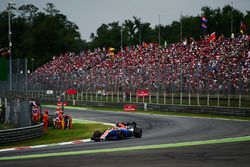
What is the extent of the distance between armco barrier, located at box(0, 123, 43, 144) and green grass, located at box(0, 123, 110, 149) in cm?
19

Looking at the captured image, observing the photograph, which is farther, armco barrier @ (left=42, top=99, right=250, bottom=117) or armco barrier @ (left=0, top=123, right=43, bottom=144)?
armco barrier @ (left=42, top=99, right=250, bottom=117)

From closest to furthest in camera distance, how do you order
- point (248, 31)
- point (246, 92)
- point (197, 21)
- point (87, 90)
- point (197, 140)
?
point (197, 140) → point (246, 92) → point (87, 90) → point (248, 31) → point (197, 21)

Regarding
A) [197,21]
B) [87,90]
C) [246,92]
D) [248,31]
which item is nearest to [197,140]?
[246,92]

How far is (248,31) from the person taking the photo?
A: 50.3 meters

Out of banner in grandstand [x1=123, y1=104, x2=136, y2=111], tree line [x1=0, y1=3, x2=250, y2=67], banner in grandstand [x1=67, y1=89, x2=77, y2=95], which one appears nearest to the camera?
banner in grandstand [x1=123, y1=104, x2=136, y2=111]

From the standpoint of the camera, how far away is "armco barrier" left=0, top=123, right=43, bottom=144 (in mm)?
18625

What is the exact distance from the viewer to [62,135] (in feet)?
71.1

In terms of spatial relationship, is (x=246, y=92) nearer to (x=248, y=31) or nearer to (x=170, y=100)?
(x=170, y=100)

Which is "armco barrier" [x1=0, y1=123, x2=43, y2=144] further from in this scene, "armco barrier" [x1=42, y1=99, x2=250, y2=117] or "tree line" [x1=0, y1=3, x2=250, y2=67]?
"tree line" [x1=0, y1=3, x2=250, y2=67]

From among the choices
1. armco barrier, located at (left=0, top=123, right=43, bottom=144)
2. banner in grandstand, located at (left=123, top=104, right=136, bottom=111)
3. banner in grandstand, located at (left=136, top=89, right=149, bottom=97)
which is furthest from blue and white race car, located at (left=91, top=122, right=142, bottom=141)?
banner in grandstand, located at (left=123, top=104, right=136, bottom=111)

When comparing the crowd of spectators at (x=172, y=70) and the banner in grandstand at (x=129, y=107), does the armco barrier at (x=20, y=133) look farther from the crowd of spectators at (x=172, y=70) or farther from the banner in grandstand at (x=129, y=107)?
the banner in grandstand at (x=129, y=107)

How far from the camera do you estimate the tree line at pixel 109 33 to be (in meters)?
55.9

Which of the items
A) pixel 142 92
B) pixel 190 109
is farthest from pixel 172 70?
pixel 142 92

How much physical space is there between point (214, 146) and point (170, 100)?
19066 millimetres
